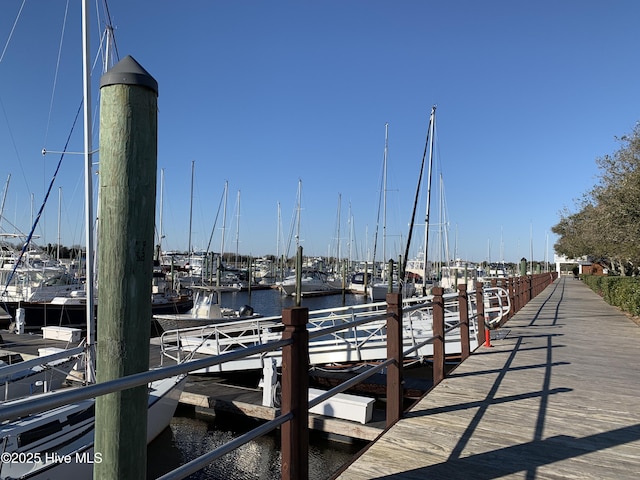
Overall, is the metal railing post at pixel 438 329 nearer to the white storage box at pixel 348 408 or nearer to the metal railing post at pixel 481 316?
the metal railing post at pixel 481 316

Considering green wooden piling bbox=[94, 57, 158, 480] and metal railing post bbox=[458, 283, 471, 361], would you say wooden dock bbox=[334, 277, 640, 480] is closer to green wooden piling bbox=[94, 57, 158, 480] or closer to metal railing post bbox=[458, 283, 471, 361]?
metal railing post bbox=[458, 283, 471, 361]

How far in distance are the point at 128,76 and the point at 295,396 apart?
7.31 ft

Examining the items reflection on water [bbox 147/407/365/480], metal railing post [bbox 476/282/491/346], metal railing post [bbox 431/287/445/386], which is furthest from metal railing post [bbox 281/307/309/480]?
metal railing post [bbox 476/282/491/346]

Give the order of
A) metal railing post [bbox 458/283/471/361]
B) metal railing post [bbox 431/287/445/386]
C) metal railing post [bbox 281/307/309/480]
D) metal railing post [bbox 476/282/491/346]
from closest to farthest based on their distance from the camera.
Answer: metal railing post [bbox 281/307/309/480] → metal railing post [bbox 431/287/445/386] → metal railing post [bbox 458/283/471/361] → metal railing post [bbox 476/282/491/346]

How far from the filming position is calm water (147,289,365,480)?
29.9ft

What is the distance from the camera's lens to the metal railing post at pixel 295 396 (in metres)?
3.29

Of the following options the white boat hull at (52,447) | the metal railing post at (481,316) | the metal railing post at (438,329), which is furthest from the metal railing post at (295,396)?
the metal railing post at (481,316)

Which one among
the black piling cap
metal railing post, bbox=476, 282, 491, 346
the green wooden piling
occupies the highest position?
the black piling cap

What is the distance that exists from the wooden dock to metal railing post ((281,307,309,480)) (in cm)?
50

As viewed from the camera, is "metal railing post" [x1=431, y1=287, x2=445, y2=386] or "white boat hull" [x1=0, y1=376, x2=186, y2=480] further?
"metal railing post" [x1=431, y1=287, x2=445, y2=386]

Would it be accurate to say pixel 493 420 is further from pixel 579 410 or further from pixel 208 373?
pixel 208 373

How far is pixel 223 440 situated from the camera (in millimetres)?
10633

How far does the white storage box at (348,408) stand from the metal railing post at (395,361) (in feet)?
15.9

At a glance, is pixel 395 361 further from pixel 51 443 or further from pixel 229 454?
pixel 229 454
